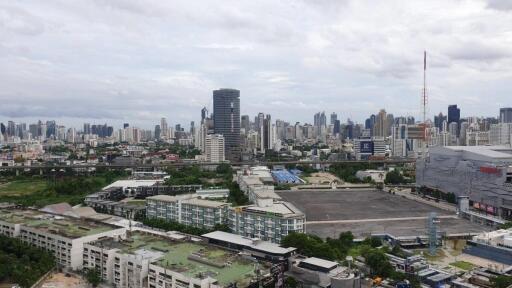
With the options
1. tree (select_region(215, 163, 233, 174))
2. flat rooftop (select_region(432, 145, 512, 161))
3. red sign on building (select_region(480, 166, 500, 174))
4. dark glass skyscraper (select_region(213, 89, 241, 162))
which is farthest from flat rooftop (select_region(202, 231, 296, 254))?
dark glass skyscraper (select_region(213, 89, 241, 162))

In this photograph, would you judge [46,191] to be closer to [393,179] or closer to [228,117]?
[393,179]

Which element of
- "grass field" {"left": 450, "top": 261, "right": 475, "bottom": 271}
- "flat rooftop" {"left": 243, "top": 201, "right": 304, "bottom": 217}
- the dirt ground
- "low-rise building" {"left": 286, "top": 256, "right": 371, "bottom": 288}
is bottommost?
"grass field" {"left": 450, "top": 261, "right": 475, "bottom": 271}

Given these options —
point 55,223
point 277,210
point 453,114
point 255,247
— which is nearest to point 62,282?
point 55,223

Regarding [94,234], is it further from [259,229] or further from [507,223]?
[507,223]

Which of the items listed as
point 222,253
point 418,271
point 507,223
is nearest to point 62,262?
point 222,253

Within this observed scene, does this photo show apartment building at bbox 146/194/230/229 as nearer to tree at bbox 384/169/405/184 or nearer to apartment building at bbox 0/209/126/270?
apartment building at bbox 0/209/126/270

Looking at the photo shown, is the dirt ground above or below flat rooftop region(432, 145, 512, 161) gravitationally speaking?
below
